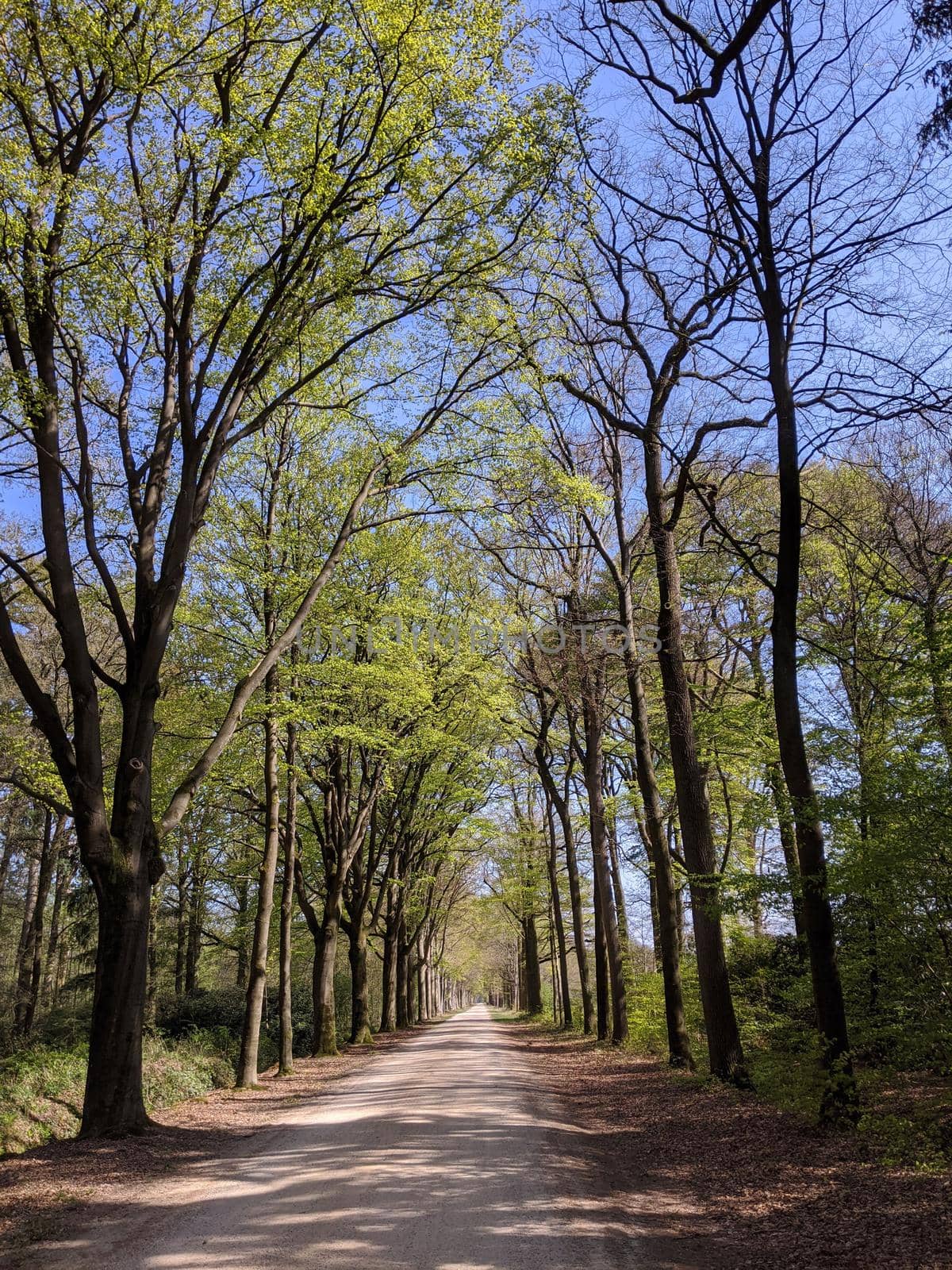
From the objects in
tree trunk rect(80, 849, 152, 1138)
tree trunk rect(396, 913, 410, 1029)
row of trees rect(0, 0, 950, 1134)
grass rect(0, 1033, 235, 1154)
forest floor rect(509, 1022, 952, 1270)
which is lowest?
tree trunk rect(396, 913, 410, 1029)

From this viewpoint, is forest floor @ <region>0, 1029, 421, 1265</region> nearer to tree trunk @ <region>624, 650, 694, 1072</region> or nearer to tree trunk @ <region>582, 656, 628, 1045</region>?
tree trunk @ <region>624, 650, 694, 1072</region>

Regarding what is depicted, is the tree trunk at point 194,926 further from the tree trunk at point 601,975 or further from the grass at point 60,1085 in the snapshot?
the tree trunk at point 601,975

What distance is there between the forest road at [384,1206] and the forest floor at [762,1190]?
0.40 m

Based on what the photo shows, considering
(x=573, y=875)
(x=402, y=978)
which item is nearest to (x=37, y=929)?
(x=573, y=875)

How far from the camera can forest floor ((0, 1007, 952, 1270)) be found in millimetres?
4488

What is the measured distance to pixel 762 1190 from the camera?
567cm

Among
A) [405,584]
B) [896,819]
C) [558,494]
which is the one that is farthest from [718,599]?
[896,819]

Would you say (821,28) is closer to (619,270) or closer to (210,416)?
(619,270)

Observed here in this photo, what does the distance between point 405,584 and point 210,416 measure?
841cm

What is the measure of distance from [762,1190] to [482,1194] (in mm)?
2056

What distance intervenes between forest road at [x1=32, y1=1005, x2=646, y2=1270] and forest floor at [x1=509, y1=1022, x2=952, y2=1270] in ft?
1.30

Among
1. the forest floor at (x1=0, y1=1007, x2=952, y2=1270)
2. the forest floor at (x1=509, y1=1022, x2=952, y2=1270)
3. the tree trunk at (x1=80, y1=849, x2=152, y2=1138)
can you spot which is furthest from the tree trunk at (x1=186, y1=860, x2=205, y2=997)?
the forest floor at (x1=509, y1=1022, x2=952, y2=1270)

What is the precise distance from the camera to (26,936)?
21.8 meters

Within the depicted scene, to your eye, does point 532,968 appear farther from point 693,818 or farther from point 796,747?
point 796,747
